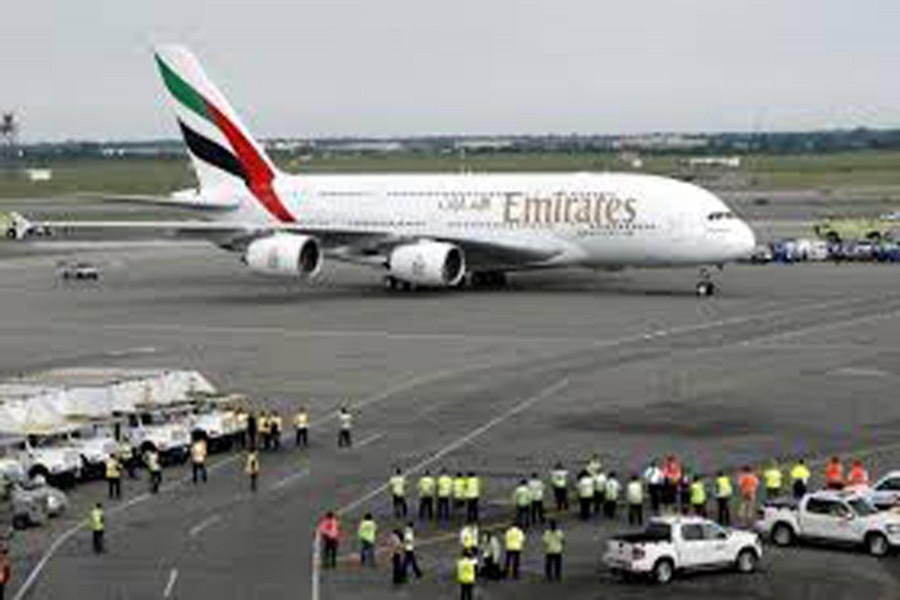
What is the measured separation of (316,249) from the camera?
8544 cm

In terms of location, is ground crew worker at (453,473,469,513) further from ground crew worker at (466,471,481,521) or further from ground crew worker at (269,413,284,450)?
ground crew worker at (269,413,284,450)

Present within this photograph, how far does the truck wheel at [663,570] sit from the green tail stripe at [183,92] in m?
65.0

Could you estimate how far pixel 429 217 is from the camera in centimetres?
8894

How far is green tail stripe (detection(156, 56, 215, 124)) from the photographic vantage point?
9375cm

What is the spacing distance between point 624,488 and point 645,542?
801 centimetres

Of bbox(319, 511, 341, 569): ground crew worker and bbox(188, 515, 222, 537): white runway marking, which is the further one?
bbox(188, 515, 222, 537): white runway marking

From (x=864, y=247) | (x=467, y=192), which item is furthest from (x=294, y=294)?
(x=864, y=247)

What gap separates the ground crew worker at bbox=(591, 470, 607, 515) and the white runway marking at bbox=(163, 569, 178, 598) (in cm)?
941

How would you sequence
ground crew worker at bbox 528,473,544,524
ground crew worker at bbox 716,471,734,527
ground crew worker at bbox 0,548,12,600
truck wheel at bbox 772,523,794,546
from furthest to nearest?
ground crew worker at bbox 528,473,544,524, ground crew worker at bbox 716,471,734,527, truck wheel at bbox 772,523,794,546, ground crew worker at bbox 0,548,12,600

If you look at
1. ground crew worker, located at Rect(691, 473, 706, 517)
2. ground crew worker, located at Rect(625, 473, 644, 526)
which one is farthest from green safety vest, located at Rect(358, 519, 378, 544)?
ground crew worker, located at Rect(691, 473, 706, 517)

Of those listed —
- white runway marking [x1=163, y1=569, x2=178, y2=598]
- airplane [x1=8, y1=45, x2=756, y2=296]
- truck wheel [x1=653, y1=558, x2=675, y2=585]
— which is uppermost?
airplane [x1=8, y1=45, x2=756, y2=296]

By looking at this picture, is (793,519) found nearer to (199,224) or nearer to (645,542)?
(645,542)

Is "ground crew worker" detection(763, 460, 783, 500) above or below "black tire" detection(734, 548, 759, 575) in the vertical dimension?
above

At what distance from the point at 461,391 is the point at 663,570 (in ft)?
75.7
